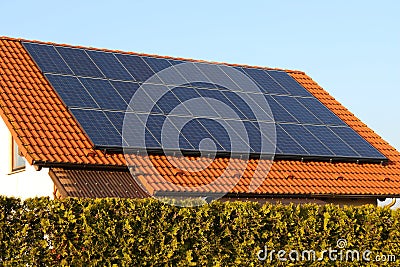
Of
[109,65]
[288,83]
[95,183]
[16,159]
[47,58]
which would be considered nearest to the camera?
[95,183]

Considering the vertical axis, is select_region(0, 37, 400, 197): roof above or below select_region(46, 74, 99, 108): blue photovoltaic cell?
below

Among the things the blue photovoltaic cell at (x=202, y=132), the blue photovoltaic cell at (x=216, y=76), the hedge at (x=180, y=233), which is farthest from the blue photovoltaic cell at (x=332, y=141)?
the hedge at (x=180, y=233)

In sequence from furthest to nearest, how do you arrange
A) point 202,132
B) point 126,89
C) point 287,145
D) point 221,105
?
point 221,105 → point 287,145 → point 126,89 → point 202,132

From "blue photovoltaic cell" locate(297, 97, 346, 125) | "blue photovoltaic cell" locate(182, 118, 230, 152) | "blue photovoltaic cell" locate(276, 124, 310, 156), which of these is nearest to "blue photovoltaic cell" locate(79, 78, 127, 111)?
"blue photovoltaic cell" locate(182, 118, 230, 152)

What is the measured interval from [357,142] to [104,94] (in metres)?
9.50

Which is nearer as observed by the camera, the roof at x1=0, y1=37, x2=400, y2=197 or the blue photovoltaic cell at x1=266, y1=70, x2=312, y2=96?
the roof at x1=0, y1=37, x2=400, y2=197

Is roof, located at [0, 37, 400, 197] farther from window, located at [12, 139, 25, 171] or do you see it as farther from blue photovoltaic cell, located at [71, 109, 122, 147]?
window, located at [12, 139, 25, 171]

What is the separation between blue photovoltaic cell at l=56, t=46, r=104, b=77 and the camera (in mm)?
23859

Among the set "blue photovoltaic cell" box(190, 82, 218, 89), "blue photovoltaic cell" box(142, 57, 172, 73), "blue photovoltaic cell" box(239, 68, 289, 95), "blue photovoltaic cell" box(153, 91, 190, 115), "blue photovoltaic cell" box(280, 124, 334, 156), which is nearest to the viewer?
"blue photovoltaic cell" box(153, 91, 190, 115)

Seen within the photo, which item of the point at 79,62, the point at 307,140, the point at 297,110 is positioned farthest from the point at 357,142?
the point at 79,62

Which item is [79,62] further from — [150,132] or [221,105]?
[221,105]

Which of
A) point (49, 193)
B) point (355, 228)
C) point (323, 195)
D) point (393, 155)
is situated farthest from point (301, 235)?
point (393, 155)

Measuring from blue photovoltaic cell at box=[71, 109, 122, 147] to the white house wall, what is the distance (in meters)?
1.74

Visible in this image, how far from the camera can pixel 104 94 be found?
22.8 meters
